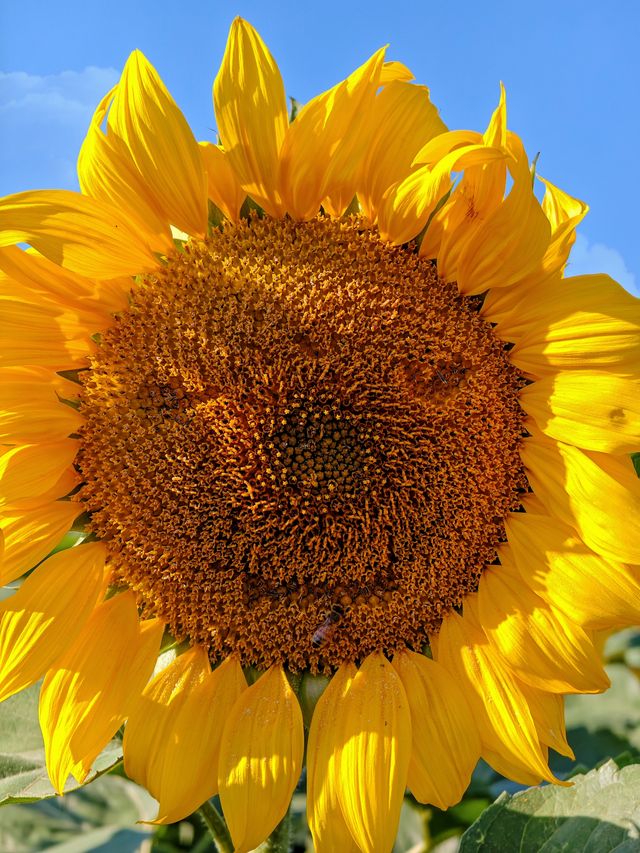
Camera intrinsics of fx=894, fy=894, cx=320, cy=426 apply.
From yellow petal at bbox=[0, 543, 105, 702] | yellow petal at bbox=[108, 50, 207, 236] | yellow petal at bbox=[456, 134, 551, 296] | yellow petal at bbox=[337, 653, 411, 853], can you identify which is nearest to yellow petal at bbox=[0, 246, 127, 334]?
yellow petal at bbox=[108, 50, 207, 236]

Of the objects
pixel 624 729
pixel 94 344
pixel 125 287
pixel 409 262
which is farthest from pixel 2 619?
pixel 624 729

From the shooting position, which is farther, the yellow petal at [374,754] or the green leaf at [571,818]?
the green leaf at [571,818]

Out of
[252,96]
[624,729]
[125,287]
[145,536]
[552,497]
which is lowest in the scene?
[624,729]

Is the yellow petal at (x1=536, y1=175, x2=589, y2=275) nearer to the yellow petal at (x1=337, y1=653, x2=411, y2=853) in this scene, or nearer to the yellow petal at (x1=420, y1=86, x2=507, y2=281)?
the yellow petal at (x1=420, y1=86, x2=507, y2=281)

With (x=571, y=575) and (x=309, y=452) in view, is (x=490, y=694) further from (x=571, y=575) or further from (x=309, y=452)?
(x=309, y=452)

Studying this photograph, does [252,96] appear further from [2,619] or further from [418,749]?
[418,749]

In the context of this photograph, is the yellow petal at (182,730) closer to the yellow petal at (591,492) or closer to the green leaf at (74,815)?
the yellow petal at (591,492)

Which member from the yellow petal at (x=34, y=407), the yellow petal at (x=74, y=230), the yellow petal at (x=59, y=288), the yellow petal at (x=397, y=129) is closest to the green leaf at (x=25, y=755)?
the yellow petal at (x=34, y=407)
